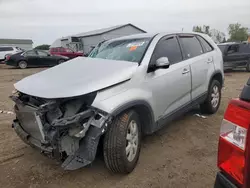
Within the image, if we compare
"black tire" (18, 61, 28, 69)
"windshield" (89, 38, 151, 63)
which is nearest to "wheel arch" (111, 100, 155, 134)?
"windshield" (89, 38, 151, 63)

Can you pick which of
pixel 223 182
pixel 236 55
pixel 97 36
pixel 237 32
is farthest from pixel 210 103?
pixel 237 32

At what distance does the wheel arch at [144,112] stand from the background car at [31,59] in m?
17.1

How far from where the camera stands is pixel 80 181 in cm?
310

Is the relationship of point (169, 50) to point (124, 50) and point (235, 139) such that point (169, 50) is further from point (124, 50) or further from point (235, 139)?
point (235, 139)

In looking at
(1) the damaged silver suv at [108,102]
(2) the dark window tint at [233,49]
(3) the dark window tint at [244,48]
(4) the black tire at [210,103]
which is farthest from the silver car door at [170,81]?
(3) the dark window tint at [244,48]

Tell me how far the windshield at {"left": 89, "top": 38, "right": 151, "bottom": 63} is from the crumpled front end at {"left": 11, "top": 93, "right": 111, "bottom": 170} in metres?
1.14

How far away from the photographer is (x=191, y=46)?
478 centimetres

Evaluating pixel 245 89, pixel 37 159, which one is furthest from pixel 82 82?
pixel 245 89

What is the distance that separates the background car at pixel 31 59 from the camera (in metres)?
18.6

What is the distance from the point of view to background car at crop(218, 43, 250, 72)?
→ 43.6 feet

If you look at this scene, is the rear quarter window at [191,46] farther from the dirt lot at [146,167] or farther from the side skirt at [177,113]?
the dirt lot at [146,167]

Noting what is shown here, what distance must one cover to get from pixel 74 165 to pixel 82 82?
923 millimetres

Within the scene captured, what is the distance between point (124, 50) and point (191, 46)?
1491 millimetres

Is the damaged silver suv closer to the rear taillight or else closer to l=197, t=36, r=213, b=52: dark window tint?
Answer: l=197, t=36, r=213, b=52: dark window tint
